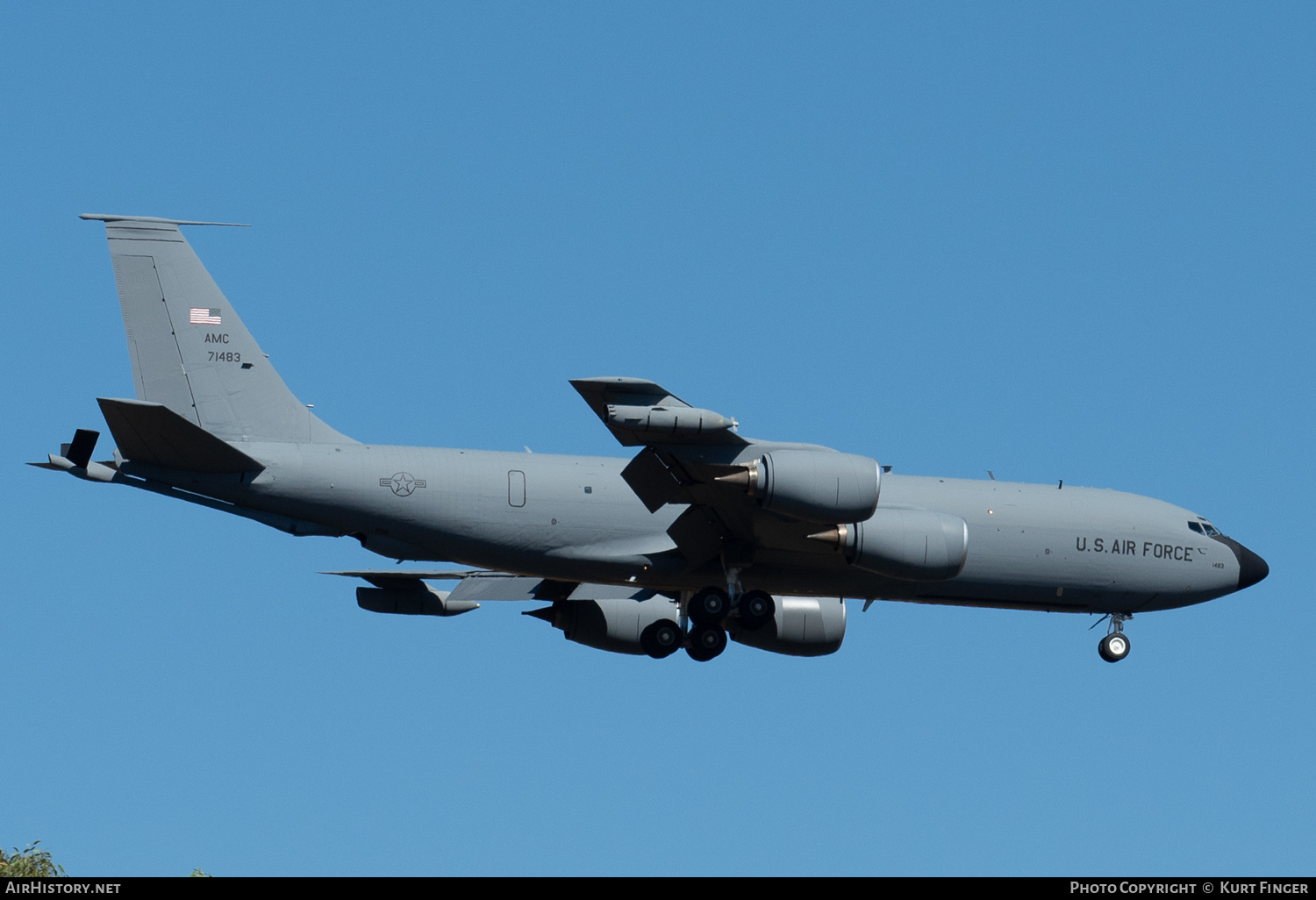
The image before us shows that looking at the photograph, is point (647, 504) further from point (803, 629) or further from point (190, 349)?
point (190, 349)

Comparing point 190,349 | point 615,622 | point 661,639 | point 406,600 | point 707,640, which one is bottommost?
point 707,640

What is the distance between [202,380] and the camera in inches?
1168

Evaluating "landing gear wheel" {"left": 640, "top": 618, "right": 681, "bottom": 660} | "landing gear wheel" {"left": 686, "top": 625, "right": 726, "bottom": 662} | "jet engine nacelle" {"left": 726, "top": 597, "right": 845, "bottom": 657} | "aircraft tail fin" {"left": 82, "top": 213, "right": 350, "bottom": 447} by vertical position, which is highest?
"aircraft tail fin" {"left": 82, "top": 213, "right": 350, "bottom": 447}

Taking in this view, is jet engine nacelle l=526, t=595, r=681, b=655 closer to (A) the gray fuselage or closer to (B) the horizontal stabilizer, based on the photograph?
(A) the gray fuselage

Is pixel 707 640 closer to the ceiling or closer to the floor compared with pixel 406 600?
closer to the floor

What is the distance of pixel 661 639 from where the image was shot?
32406 mm

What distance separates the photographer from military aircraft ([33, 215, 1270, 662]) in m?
27.2

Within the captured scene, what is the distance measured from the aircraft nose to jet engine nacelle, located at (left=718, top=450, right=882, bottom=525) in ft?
33.4

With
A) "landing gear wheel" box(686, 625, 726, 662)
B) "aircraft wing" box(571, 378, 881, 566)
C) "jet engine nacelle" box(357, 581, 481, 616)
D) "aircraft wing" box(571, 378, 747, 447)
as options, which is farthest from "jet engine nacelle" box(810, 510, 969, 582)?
"jet engine nacelle" box(357, 581, 481, 616)

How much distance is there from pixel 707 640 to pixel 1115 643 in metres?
8.29

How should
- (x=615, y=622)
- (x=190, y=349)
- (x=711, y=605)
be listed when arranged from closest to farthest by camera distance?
(x=190, y=349) < (x=711, y=605) < (x=615, y=622)

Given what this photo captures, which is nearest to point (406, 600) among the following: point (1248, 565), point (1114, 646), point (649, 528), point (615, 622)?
point (615, 622)
